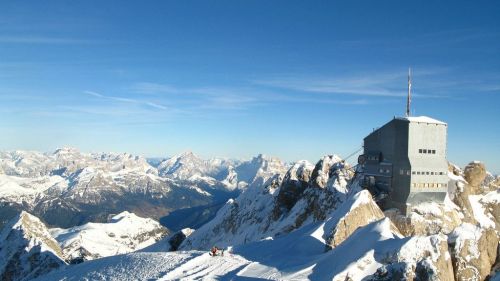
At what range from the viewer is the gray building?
66.9 metres

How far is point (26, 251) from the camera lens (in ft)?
386

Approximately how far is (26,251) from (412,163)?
101443mm

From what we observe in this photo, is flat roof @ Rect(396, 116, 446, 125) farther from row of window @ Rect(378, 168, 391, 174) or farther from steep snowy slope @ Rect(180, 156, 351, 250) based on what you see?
steep snowy slope @ Rect(180, 156, 351, 250)

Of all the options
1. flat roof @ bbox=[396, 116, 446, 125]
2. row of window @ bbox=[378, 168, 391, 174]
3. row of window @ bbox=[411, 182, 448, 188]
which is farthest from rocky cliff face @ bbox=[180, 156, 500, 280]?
flat roof @ bbox=[396, 116, 446, 125]

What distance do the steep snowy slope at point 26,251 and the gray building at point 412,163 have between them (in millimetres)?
76982

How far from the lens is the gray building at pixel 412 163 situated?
219 feet

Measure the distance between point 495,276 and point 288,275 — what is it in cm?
1604

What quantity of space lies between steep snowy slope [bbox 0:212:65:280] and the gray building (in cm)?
7698

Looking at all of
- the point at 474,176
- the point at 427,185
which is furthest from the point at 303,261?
the point at 474,176

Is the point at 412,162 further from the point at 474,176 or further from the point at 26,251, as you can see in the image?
the point at 26,251

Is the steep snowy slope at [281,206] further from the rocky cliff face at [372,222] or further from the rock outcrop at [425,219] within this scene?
the rock outcrop at [425,219]

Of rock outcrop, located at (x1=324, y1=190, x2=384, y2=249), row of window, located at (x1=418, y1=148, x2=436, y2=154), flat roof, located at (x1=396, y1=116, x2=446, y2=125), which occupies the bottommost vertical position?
rock outcrop, located at (x1=324, y1=190, x2=384, y2=249)

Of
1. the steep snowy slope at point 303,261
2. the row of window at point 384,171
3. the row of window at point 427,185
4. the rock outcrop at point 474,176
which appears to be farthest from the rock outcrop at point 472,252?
the rock outcrop at point 474,176

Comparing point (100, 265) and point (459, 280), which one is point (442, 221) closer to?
point (459, 280)
